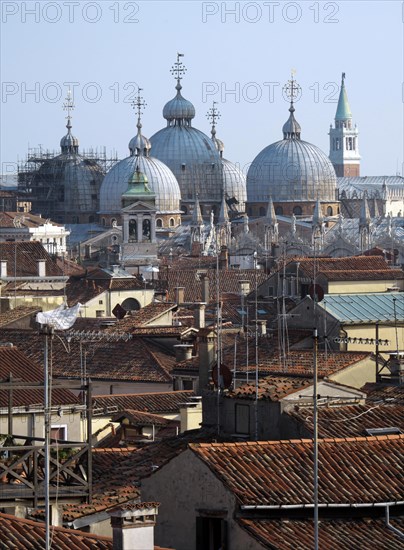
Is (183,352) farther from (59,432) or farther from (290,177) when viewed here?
(290,177)

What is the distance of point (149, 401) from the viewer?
27547mm

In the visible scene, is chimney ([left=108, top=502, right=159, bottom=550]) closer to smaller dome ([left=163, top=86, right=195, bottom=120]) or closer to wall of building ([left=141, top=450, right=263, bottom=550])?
wall of building ([left=141, top=450, right=263, bottom=550])

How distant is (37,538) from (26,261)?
44.0m

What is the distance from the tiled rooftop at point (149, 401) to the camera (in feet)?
88.1

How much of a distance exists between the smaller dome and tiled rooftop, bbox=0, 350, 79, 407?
11059cm

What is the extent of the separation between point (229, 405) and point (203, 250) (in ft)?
279

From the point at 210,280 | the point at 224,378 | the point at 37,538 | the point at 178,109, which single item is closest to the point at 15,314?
the point at 210,280

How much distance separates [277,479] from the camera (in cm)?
1562

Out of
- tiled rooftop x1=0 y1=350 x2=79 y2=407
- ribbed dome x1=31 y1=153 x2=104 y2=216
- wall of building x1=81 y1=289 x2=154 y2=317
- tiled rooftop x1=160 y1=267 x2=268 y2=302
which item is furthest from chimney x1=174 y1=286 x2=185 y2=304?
ribbed dome x1=31 y1=153 x2=104 y2=216

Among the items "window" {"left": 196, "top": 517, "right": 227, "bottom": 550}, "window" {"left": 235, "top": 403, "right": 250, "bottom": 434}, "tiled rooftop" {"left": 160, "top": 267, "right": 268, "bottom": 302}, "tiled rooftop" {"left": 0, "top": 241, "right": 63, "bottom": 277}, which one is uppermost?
"tiled rooftop" {"left": 0, "top": 241, "right": 63, "bottom": 277}

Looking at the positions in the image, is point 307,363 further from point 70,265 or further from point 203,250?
point 203,250

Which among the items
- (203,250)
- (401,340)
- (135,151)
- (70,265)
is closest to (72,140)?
(135,151)

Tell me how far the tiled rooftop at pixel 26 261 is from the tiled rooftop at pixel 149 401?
2695cm

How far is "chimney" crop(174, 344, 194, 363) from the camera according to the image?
30.9m
